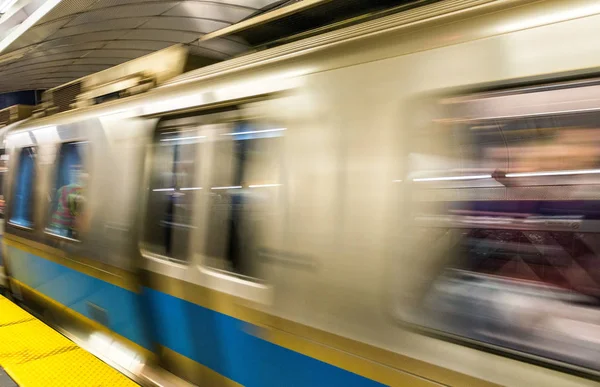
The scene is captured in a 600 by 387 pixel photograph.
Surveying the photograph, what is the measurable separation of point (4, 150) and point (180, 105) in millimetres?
3884

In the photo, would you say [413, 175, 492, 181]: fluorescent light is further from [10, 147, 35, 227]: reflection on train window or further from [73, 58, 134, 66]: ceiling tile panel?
[73, 58, 134, 66]: ceiling tile panel

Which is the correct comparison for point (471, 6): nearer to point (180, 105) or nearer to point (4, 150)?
point (180, 105)

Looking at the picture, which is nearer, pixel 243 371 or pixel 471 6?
pixel 471 6

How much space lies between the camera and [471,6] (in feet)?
5.73

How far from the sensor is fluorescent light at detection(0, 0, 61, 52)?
25.8 ft

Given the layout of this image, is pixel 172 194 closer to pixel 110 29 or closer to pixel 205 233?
pixel 205 233

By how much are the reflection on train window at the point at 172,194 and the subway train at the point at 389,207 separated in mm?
14

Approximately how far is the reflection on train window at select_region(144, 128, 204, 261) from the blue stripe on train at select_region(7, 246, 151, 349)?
18.6 inches

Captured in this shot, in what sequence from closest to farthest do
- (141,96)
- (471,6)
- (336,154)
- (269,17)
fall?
1. (471,6)
2. (336,154)
3. (269,17)
4. (141,96)

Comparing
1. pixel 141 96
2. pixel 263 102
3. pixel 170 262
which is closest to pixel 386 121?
pixel 263 102

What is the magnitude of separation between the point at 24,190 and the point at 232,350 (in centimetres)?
363

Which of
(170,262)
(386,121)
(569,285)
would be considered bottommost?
(170,262)

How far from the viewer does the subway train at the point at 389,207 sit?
1.48 m

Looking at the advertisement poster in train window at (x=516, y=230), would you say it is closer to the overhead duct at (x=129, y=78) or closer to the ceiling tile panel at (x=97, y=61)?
the overhead duct at (x=129, y=78)
